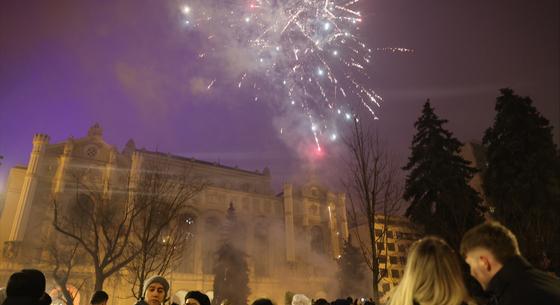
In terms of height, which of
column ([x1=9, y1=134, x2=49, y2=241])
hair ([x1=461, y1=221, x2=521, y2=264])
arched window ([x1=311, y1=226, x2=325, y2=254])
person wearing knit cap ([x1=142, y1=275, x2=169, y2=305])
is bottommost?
person wearing knit cap ([x1=142, y1=275, x2=169, y2=305])

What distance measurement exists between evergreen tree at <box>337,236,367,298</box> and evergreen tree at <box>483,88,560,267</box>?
24.0 metres

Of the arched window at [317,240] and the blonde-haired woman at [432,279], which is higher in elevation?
the arched window at [317,240]

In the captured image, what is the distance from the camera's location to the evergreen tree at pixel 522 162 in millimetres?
21391

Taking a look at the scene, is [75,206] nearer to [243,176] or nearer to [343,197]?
[243,176]

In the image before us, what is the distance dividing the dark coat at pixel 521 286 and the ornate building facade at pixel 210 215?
1167 inches

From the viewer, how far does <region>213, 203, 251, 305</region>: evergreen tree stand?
36812 millimetres

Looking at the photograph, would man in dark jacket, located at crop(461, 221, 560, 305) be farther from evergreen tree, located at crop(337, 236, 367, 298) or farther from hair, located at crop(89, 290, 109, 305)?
evergreen tree, located at crop(337, 236, 367, 298)

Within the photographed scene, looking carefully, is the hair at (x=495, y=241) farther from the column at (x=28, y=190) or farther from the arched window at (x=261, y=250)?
the arched window at (x=261, y=250)

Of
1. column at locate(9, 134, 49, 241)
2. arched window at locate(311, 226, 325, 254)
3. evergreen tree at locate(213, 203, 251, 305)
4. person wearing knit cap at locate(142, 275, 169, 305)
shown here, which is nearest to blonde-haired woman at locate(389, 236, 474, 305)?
person wearing knit cap at locate(142, 275, 169, 305)

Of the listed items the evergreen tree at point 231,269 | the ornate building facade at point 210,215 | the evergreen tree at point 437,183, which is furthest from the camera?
the evergreen tree at point 231,269

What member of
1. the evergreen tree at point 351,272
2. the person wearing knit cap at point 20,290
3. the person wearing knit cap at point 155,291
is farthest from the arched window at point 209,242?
the person wearing knit cap at point 20,290

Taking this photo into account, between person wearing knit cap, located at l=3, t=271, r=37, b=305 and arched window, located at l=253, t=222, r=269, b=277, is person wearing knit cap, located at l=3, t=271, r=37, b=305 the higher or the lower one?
the lower one

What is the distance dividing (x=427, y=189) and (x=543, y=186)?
7497 mm

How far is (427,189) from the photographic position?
22.0 metres
